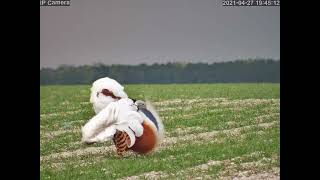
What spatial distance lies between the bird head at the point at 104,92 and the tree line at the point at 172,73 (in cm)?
5

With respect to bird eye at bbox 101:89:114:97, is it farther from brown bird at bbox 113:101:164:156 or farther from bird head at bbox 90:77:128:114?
brown bird at bbox 113:101:164:156

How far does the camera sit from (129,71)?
15.6ft

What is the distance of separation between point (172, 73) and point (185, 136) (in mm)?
537

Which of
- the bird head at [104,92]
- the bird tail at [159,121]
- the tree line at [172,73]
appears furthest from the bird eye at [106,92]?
the bird tail at [159,121]

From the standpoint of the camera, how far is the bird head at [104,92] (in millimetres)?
4707

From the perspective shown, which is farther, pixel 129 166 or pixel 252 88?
pixel 252 88

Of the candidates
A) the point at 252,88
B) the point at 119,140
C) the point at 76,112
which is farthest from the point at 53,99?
the point at 252,88

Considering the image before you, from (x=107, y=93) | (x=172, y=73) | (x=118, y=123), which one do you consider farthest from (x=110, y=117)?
(x=172, y=73)

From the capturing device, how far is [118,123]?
4699 mm

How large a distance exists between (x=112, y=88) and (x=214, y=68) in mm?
880

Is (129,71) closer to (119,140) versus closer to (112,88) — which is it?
(112,88)

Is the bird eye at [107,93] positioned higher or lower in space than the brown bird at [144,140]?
higher

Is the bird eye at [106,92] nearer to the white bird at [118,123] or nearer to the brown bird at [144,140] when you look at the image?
the white bird at [118,123]

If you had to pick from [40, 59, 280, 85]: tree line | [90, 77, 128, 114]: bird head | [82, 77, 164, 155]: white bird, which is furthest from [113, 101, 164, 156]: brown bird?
[40, 59, 280, 85]: tree line
